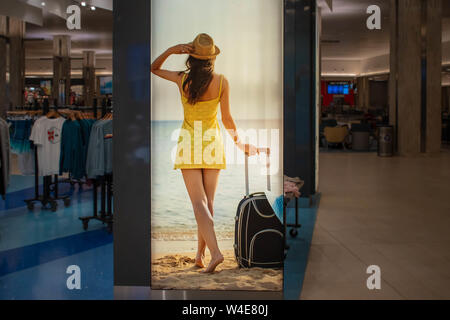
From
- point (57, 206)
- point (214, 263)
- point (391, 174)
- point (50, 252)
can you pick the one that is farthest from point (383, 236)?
point (391, 174)

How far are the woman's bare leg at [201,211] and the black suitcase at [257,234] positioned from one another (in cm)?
15

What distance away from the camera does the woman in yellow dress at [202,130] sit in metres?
3.56

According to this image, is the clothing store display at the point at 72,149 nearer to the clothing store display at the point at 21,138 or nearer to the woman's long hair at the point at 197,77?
the clothing store display at the point at 21,138

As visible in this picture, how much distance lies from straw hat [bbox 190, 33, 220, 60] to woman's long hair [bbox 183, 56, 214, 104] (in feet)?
0.12

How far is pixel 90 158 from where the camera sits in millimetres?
6004

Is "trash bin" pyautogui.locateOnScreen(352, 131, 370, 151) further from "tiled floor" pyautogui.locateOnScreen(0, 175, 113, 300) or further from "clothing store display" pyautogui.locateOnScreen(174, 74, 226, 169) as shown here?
"clothing store display" pyautogui.locateOnScreen(174, 74, 226, 169)

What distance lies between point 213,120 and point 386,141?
499 inches

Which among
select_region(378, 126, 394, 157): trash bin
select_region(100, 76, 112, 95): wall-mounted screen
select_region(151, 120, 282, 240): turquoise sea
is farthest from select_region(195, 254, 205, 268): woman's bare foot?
select_region(100, 76, 112, 95): wall-mounted screen

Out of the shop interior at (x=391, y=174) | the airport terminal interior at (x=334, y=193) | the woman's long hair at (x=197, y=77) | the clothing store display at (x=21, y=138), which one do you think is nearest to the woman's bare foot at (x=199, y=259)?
the airport terminal interior at (x=334, y=193)

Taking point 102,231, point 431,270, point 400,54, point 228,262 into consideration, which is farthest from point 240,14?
point 400,54

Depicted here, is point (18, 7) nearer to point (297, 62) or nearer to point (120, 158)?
point (297, 62)

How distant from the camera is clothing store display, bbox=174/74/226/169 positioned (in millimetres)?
3561

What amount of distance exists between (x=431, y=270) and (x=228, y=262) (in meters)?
2.07

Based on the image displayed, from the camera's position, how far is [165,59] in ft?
11.8
